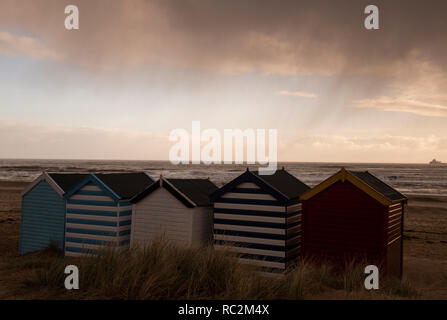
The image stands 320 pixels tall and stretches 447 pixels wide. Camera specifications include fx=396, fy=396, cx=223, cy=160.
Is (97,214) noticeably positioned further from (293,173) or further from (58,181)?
(293,173)

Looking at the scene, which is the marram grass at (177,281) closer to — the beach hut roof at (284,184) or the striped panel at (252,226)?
the striped panel at (252,226)

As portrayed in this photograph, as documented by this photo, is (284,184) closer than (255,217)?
No

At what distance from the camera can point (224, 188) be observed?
9.50 meters

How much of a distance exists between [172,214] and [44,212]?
15.1 ft

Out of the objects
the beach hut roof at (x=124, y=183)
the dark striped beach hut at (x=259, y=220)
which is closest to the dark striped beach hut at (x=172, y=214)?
the dark striped beach hut at (x=259, y=220)

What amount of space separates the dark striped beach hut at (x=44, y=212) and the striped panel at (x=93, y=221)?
47 cm

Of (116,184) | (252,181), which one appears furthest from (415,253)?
(116,184)

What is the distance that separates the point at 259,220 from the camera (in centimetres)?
920

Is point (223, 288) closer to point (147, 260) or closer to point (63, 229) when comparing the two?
point (147, 260)

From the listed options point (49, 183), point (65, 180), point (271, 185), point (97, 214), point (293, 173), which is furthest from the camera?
point (293, 173)

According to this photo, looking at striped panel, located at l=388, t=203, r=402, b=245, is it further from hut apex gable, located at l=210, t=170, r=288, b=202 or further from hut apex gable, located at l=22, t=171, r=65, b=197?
hut apex gable, located at l=22, t=171, r=65, b=197

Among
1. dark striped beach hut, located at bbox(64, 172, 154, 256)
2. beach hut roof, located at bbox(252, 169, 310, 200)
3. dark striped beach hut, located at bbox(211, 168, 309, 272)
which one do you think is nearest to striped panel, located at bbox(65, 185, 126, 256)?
dark striped beach hut, located at bbox(64, 172, 154, 256)

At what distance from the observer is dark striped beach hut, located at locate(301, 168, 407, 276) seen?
8.57 metres
